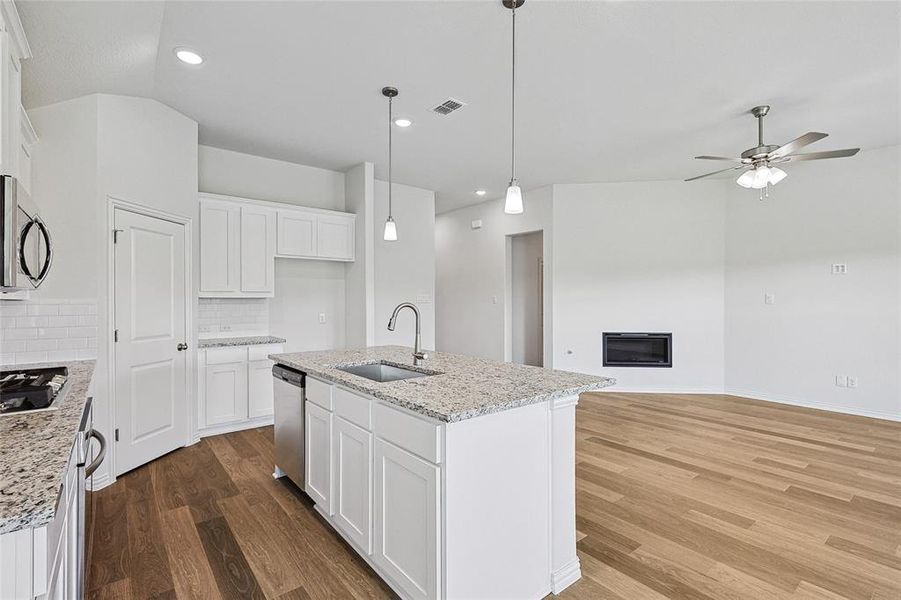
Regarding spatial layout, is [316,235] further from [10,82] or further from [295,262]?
[10,82]

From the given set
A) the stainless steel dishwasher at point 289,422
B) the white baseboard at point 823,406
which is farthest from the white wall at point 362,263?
the white baseboard at point 823,406

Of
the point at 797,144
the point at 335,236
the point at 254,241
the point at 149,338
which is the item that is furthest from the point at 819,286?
the point at 149,338

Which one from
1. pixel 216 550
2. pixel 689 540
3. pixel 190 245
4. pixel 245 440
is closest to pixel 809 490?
pixel 689 540

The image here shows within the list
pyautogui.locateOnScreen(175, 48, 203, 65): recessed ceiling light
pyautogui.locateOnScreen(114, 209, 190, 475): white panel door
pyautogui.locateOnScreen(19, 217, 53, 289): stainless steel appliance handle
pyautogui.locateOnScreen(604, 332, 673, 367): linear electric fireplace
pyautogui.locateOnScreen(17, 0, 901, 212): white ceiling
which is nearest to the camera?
pyautogui.locateOnScreen(19, 217, 53, 289): stainless steel appliance handle

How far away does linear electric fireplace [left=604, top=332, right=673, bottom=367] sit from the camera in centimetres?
587

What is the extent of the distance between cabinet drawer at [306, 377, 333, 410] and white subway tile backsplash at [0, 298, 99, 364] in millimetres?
1647

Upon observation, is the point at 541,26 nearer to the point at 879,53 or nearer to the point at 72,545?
the point at 879,53

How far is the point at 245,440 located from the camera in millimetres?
3900

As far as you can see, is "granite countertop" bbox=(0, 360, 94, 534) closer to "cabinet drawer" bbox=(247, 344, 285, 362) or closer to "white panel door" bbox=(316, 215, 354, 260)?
"cabinet drawer" bbox=(247, 344, 285, 362)

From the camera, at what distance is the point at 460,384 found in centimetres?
204

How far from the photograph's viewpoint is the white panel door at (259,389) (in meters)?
4.18

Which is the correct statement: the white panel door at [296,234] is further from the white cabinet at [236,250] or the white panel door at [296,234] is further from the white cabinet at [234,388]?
the white cabinet at [234,388]

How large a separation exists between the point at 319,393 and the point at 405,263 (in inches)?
143

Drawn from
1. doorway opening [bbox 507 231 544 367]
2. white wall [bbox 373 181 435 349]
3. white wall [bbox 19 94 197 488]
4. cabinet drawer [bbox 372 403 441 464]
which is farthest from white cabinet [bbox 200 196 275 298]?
doorway opening [bbox 507 231 544 367]
